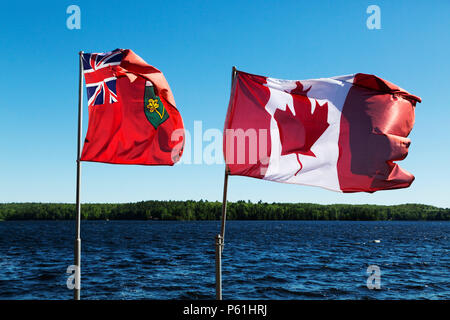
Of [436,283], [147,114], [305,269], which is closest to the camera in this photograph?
[147,114]

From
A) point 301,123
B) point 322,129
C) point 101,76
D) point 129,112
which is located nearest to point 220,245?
point 301,123

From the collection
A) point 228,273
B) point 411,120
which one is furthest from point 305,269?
point 411,120

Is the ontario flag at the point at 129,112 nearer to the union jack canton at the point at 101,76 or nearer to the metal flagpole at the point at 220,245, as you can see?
the union jack canton at the point at 101,76

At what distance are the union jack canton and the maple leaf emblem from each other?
15.2 ft

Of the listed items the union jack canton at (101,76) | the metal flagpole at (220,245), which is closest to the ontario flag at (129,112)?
the union jack canton at (101,76)

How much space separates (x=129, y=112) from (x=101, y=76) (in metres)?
1.27

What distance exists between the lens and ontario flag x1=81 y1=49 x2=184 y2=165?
38.8 ft

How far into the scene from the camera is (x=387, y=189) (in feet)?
34.7

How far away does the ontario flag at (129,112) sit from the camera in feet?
38.8

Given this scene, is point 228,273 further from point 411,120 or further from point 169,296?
point 411,120

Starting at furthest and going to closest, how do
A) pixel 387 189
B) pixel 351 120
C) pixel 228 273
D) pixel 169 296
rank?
pixel 228 273
pixel 169 296
pixel 351 120
pixel 387 189

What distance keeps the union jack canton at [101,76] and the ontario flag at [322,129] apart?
140 inches

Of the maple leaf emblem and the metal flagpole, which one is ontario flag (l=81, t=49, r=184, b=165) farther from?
the maple leaf emblem

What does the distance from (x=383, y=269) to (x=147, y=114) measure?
155ft
